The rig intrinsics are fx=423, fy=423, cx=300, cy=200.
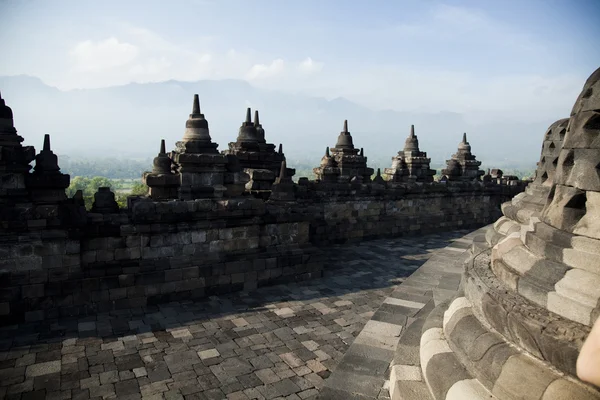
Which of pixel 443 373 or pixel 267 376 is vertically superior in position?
pixel 443 373

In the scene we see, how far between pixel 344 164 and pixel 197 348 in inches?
463

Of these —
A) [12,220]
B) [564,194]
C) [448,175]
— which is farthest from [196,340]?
[448,175]

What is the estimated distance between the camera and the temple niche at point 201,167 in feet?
29.0

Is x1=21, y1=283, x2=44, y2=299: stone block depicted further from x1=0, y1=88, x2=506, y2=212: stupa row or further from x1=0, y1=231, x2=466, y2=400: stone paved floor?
x1=0, y1=88, x2=506, y2=212: stupa row

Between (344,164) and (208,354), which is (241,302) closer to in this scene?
(208,354)

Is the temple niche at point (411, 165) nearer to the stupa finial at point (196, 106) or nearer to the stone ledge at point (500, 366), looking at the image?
the stupa finial at point (196, 106)

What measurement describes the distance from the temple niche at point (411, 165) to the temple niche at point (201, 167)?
38.7 ft

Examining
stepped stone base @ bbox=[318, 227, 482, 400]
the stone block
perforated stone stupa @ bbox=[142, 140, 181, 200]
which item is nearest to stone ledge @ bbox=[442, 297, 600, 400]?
stepped stone base @ bbox=[318, 227, 482, 400]

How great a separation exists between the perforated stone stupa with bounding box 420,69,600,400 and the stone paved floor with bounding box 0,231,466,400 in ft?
8.87

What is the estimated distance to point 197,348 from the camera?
19.7ft

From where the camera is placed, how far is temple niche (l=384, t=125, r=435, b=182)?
1978 cm

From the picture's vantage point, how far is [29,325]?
662cm

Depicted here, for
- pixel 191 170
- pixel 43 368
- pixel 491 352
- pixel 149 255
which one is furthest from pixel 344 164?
pixel 491 352

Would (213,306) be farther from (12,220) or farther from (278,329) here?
(12,220)
